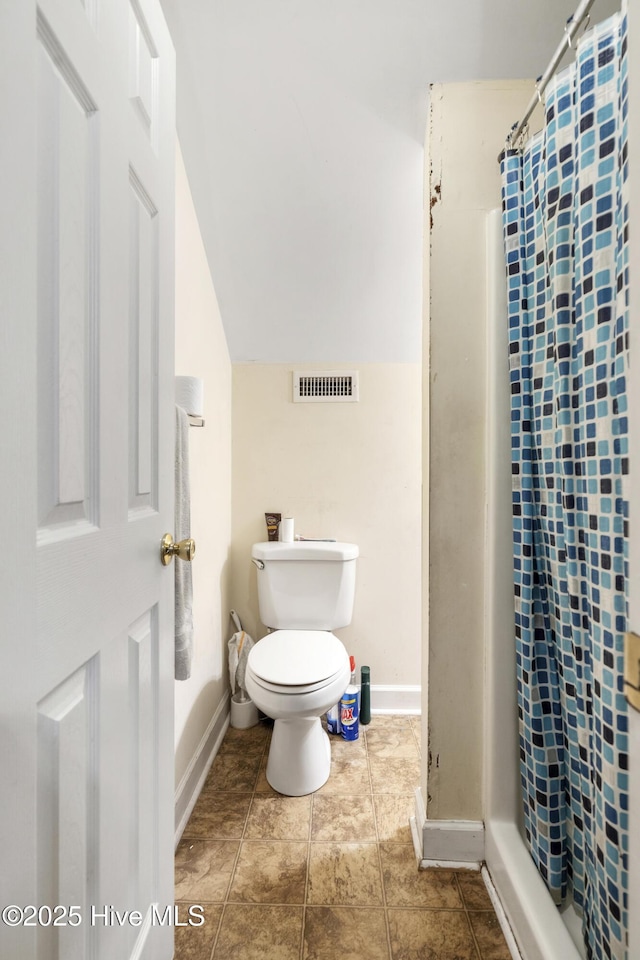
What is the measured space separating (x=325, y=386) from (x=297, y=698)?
129 centimetres

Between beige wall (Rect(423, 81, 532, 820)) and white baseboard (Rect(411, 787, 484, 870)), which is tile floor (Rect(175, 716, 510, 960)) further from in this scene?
beige wall (Rect(423, 81, 532, 820))

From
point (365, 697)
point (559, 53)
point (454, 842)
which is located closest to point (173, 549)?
point (454, 842)

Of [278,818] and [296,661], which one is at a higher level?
[296,661]

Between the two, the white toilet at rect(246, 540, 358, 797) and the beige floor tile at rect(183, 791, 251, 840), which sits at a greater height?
the white toilet at rect(246, 540, 358, 797)

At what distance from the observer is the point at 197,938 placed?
3.46ft

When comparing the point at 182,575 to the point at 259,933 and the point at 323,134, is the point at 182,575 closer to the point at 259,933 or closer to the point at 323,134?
the point at 259,933

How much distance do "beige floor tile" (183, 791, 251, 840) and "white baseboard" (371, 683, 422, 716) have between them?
74 cm

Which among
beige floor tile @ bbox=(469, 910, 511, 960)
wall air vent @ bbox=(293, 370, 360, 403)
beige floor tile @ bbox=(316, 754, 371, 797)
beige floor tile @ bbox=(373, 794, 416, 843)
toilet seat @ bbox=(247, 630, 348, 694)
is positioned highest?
wall air vent @ bbox=(293, 370, 360, 403)

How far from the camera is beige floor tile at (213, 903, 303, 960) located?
3.34ft

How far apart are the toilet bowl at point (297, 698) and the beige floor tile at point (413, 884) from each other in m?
0.36

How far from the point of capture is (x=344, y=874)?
1.23 metres

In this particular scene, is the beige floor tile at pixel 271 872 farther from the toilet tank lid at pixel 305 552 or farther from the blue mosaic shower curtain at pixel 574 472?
the toilet tank lid at pixel 305 552

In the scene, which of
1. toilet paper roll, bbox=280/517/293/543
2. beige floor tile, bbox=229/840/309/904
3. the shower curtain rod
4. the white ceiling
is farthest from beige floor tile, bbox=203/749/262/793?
the shower curtain rod

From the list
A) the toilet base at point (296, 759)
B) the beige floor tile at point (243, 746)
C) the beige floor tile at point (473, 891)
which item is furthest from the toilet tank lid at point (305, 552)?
the beige floor tile at point (473, 891)
